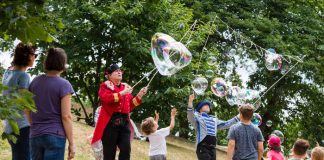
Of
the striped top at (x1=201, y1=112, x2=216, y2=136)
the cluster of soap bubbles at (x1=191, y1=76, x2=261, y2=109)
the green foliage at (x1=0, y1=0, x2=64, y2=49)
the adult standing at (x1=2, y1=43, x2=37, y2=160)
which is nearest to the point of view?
the green foliage at (x1=0, y1=0, x2=64, y2=49)

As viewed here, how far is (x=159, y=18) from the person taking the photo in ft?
59.1

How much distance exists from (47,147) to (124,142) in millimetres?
2358

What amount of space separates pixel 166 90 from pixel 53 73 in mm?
13048

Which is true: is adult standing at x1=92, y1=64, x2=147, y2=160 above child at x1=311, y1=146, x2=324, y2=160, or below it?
above

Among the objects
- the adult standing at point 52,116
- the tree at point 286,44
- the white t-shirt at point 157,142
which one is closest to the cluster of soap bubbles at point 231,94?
the white t-shirt at point 157,142

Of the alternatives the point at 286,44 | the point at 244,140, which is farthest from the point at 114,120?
the point at 286,44

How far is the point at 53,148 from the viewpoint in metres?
4.56

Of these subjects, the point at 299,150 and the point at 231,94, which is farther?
the point at 231,94

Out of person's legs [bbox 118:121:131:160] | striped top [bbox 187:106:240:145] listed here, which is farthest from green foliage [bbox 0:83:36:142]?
striped top [bbox 187:106:240:145]

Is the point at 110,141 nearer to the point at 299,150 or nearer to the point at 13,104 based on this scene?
the point at 299,150

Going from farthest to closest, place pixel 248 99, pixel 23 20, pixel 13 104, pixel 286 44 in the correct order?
pixel 286 44, pixel 248 99, pixel 13 104, pixel 23 20

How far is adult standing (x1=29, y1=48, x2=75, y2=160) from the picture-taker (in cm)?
457

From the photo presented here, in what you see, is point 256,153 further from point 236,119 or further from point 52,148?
point 52,148

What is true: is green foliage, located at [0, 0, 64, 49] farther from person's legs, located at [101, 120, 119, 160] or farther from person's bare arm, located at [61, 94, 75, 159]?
person's legs, located at [101, 120, 119, 160]
